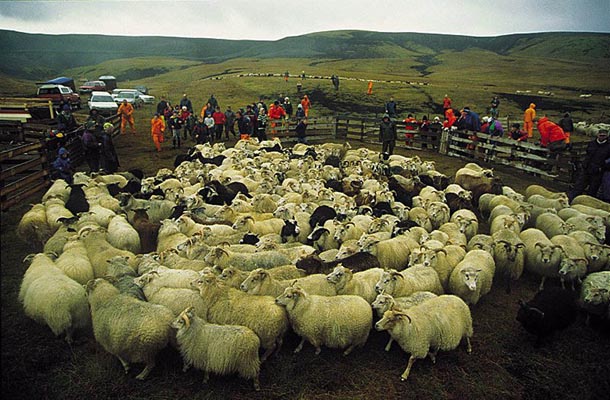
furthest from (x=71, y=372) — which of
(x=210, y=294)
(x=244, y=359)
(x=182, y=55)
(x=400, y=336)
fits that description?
(x=182, y=55)

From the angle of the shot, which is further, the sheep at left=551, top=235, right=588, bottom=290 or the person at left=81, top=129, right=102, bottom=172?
the person at left=81, top=129, right=102, bottom=172

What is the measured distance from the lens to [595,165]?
10680mm

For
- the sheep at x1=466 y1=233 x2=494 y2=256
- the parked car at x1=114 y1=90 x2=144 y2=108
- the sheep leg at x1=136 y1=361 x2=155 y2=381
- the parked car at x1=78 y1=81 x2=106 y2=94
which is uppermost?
the parked car at x1=78 y1=81 x2=106 y2=94

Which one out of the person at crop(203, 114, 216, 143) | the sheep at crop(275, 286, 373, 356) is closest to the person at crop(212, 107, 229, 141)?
the person at crop(203, 114, 216, 143)

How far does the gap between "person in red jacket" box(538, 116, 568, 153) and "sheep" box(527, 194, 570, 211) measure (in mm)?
4442

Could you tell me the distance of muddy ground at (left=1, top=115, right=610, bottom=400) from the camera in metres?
4.71

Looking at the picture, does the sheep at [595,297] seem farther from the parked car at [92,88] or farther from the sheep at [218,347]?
the parked car at [92,88]

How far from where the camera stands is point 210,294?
5445mm

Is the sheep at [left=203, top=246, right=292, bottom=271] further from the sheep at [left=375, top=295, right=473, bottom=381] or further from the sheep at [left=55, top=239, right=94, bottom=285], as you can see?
the sheep at [left=375, top=295, right=473, bottom=381]

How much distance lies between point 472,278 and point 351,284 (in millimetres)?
1966

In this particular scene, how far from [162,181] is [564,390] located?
35.6ft

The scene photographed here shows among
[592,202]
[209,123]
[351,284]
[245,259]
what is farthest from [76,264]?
[209,123]

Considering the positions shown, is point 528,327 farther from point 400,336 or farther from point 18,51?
point 18,51

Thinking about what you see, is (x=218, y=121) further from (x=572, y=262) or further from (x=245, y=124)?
(x=572, y=262)
